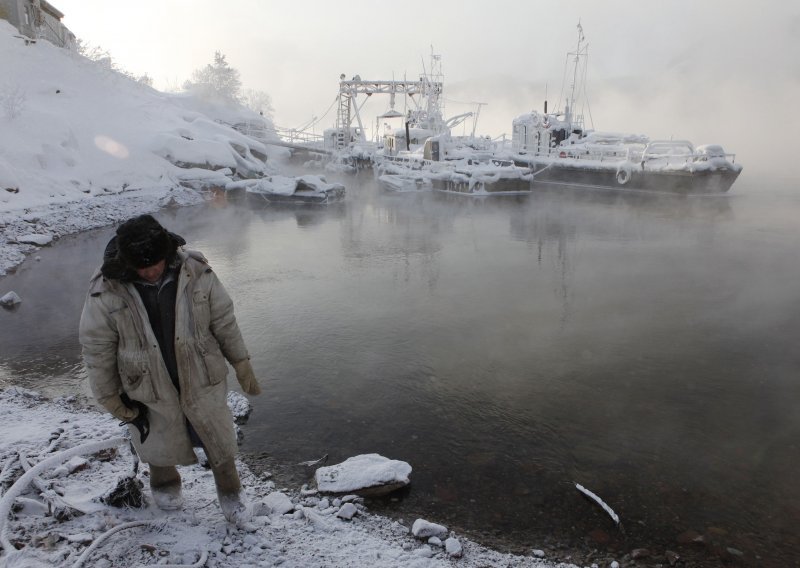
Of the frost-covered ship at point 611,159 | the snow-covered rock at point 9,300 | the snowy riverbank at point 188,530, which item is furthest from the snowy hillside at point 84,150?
the frost-covered ship at point 611,159

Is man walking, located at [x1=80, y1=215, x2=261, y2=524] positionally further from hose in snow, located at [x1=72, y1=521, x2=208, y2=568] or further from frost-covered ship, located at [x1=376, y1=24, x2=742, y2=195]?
frost-covered ship, located at [x1=376, y1=24, x2=742, y2=195]

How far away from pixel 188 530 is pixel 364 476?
4.95 feet

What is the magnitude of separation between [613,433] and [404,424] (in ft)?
7.10

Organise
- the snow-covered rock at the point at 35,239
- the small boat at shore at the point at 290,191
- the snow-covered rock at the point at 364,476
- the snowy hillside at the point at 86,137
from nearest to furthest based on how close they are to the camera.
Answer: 1. the snow-covered rock at the point at 364,476
2. the snow-covered rock at the point at 35,239
3. the snowy hillside at the point at 86,137
4. the small boat at shore at the point at 290,191

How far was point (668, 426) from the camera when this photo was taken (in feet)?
18.2

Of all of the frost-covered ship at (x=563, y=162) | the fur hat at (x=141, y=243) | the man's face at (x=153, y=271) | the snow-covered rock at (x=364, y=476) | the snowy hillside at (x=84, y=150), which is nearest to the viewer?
the fur hat at (x=141, y=243)

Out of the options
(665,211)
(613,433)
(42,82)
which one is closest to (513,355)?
(613,433)

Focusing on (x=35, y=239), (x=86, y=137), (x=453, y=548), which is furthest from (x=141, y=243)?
(x=86, y=137)

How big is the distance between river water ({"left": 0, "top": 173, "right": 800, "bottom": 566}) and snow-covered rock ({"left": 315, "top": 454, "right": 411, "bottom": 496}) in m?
0.16

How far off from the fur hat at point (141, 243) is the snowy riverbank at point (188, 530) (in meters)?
1.68

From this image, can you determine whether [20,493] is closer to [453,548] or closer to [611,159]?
[453,548]

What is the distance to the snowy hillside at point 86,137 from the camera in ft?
63.2

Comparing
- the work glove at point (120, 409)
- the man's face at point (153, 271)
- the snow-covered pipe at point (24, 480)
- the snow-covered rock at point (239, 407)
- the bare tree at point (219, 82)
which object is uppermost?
the bare tree at point (219, 82)

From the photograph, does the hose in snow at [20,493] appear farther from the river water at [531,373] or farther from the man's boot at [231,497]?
the river water at [531,373]
